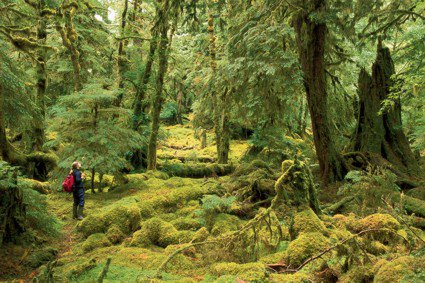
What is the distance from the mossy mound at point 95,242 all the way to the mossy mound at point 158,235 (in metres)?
0.57

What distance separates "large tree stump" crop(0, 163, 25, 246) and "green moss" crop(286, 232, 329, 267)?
4391mm

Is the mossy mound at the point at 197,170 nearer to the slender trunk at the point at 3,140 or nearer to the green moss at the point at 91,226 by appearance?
the slender trunk at the point at 3,140

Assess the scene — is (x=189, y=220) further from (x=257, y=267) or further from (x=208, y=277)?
(x=257, y=267)

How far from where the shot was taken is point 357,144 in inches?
476

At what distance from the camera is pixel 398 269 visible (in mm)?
3018

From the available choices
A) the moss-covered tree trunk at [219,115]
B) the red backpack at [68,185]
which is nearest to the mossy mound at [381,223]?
the red backpack at [68,185]

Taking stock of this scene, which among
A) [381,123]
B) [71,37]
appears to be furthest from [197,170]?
[381,123]

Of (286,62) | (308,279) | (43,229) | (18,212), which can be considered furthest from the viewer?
(286,62)

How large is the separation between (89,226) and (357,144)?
9625 millimetres

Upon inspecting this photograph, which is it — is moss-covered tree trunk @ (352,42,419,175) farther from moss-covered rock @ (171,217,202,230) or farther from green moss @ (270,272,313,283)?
green moss @ (270,272,313,283)

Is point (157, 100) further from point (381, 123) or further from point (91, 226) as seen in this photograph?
point (381, 123)

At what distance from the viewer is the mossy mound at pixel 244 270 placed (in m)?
3.44

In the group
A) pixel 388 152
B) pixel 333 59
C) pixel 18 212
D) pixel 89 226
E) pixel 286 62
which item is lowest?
pixel 89 226

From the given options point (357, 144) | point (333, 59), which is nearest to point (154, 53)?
point (333, 59)
